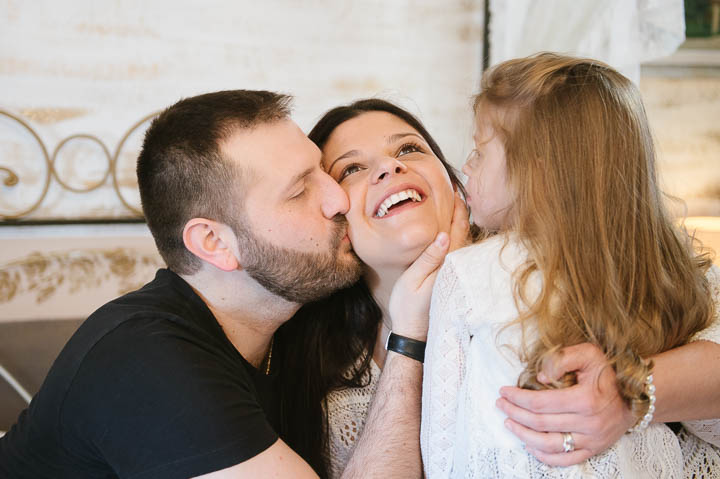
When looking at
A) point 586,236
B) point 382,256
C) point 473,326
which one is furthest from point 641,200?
point 382,256

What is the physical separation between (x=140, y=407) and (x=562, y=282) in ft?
2.86

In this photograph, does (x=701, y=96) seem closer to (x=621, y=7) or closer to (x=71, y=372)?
(x=621, y=7)

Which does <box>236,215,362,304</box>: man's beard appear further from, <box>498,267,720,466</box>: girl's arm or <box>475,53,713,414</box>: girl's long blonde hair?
<box>498,267,720,466</box>: girl's arm

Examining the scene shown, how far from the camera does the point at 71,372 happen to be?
124 cm

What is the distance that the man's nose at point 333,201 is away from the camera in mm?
1593

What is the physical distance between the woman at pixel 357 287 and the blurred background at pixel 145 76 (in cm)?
78

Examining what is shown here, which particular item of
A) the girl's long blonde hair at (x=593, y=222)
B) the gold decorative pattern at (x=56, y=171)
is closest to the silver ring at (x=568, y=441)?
the girl's long blonde hair at (x=593, y=222)

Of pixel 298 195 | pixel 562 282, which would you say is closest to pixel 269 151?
pixel 298 195

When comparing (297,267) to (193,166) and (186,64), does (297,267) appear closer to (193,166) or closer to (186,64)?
(193,166)

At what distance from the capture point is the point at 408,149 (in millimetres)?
1778

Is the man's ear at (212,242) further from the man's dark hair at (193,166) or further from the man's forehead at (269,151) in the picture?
the man's forehead at (269,151)

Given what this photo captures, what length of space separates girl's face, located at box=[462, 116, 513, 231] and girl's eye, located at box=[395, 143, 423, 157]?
1.14ft

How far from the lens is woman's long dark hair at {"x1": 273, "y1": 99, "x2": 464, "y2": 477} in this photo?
169 cm

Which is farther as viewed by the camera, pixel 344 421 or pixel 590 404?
pixel 344 421
